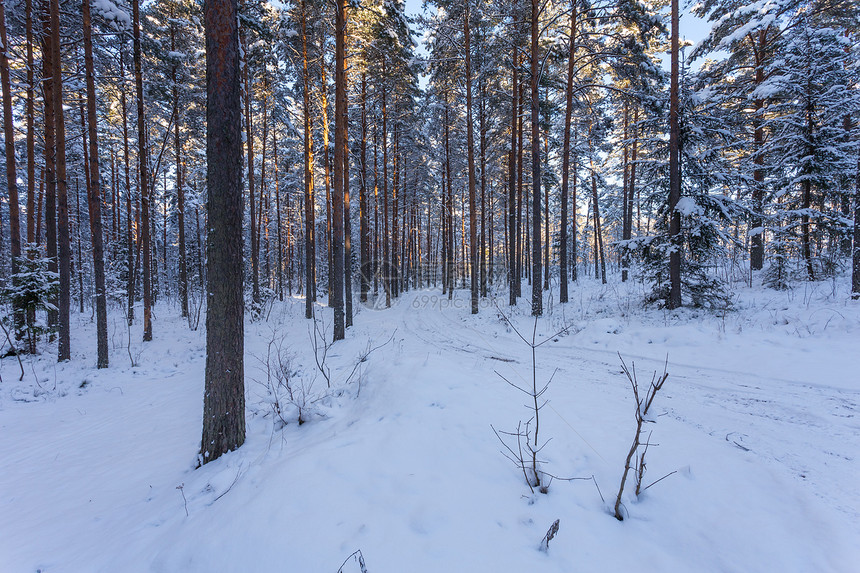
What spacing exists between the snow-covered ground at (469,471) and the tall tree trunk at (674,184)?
248 centimetres

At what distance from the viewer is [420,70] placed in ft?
43.7

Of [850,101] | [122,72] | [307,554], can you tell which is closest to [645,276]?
[850,101]

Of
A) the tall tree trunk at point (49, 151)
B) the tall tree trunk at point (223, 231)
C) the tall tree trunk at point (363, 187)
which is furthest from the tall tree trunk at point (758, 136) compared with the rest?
the tall tree trunk at point (49, 151)

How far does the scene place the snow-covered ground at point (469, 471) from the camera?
203 centimetres

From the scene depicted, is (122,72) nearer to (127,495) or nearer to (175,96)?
(175,96)

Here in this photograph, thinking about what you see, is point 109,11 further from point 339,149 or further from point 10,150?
point 339,149

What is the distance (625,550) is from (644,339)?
20.6ft

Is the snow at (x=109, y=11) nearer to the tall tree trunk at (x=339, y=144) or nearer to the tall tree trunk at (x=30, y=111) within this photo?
the tall tree trunk at (x=30, y=111)

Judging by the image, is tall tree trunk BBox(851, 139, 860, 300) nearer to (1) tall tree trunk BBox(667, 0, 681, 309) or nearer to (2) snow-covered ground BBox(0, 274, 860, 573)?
(2) snow-covered ground BBox(0, 274, 860, 573)

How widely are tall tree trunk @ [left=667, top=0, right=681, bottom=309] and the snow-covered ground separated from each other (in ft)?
8.14

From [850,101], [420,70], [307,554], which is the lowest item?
[307,554]

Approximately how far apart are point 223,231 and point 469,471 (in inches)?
149

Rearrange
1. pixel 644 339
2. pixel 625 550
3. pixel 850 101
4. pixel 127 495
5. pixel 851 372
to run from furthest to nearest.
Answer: pixel 850 101
pixel 644 339
pixel 851 372
pixel 127 495
pixel 625 550

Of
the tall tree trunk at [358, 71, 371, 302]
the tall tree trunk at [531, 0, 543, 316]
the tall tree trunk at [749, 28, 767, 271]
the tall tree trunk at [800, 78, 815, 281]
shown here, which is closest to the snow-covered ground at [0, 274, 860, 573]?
the tall tree trunk at [531, 0, 543, 316]
